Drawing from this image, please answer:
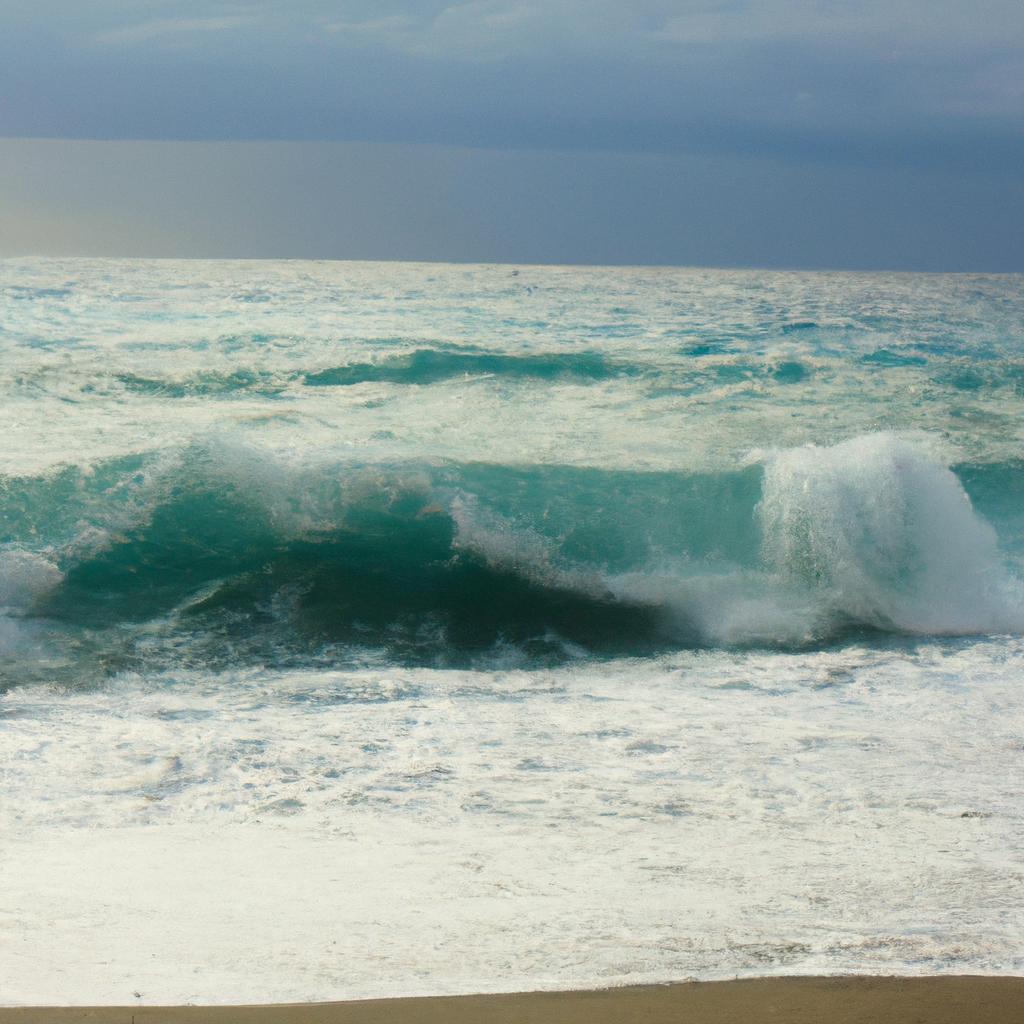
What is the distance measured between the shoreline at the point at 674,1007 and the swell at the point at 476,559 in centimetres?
359

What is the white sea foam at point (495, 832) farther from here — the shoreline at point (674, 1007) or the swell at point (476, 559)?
the swell at point (476, 559)

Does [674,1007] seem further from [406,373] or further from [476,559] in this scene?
[406,373]

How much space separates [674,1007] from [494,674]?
344 centimetres

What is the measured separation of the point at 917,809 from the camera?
14.4 ft

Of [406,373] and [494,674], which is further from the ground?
[406,373]

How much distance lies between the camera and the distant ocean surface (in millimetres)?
3430

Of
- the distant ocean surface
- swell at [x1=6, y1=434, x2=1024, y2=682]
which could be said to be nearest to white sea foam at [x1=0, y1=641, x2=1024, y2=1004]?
the distant ocean surface

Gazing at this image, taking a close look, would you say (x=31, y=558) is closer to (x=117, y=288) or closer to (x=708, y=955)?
(x=708, y=955)

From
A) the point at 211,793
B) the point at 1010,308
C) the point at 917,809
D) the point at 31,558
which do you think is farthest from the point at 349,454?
the point at 1010,308

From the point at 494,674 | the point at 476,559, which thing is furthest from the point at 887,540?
the point at 494,674

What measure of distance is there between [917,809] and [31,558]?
615 centimetres

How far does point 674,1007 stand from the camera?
9.79 feet

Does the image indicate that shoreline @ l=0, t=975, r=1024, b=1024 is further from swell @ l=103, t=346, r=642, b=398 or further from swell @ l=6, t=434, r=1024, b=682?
swell @ l=103, t=346, r=642, b=398

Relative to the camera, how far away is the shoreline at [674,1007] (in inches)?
113
